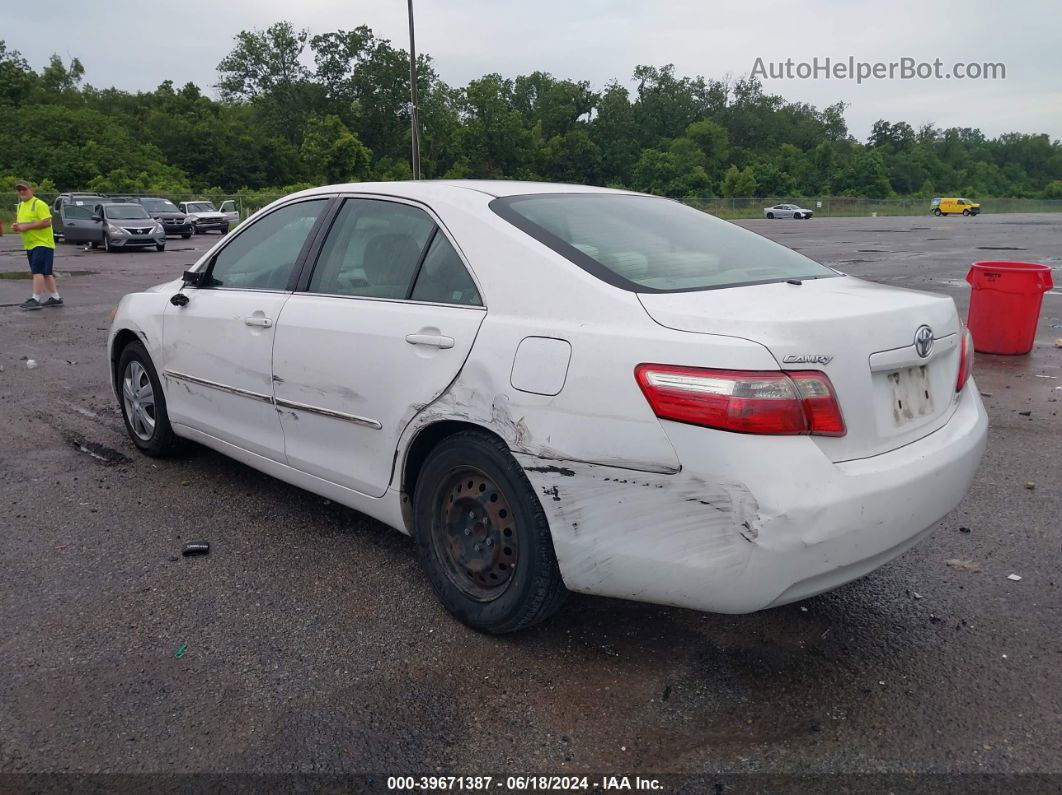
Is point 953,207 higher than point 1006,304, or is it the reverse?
point 1006,304

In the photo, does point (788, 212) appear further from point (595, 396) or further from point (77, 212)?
point (595, 396)

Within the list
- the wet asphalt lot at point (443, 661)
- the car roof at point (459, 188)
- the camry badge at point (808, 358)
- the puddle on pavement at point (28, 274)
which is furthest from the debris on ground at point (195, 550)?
the puddle on pavement at point (28, 274)

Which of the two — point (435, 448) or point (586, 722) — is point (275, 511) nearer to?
point (435, 448)

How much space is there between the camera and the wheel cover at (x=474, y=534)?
299 centimetres

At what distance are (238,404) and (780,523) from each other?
277 centimetres

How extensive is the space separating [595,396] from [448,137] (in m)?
96.3

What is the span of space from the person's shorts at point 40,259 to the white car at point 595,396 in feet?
33.2

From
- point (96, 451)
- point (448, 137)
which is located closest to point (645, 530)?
point (96, 451)

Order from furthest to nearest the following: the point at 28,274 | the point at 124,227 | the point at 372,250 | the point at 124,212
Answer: the point at 124,212, the point at 124,227, the point at 28,274, the point at 372,250

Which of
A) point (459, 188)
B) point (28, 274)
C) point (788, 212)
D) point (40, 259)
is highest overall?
point (459, 188)

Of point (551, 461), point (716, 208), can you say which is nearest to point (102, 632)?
point (551, 461)

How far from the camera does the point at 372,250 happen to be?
3691mm

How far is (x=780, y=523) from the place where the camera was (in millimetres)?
2385

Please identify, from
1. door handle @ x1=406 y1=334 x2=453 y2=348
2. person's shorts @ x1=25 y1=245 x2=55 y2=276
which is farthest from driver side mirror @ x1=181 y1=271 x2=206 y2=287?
person's shorts @ x1=25 y1=245 x2=55 y2=276
